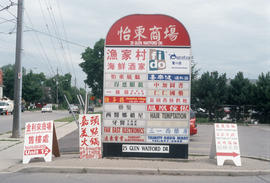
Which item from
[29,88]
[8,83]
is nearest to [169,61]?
[29,88]

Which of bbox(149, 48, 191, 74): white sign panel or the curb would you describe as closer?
the curb

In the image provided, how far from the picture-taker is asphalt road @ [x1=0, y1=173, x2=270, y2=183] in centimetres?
809

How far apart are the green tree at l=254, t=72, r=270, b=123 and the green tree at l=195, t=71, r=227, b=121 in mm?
2919

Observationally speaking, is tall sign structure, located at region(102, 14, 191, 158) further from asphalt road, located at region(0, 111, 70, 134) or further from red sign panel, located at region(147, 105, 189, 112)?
asphalt road, located at region(0, 111, 70, 134)

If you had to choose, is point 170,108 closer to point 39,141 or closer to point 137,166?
point 137,166

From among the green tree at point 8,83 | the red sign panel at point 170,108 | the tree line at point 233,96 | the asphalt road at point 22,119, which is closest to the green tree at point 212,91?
the tree line at point 233,96

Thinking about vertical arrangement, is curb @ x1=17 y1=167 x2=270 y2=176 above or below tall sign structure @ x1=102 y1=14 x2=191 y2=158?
below

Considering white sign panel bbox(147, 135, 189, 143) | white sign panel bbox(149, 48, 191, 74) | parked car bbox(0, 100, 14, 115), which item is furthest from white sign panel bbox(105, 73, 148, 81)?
parked car bbox(0, 100, 14, 115)

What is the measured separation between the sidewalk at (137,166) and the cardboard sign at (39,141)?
224 mm

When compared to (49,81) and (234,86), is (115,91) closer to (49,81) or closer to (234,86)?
(234,86)

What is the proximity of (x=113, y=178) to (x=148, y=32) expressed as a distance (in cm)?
438

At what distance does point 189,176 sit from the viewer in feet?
29.0

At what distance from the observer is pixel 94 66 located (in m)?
59.7

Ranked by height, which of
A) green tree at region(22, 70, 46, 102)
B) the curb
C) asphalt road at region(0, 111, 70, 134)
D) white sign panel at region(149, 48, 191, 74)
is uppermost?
green tree at region(22, 70, 46, 102)
